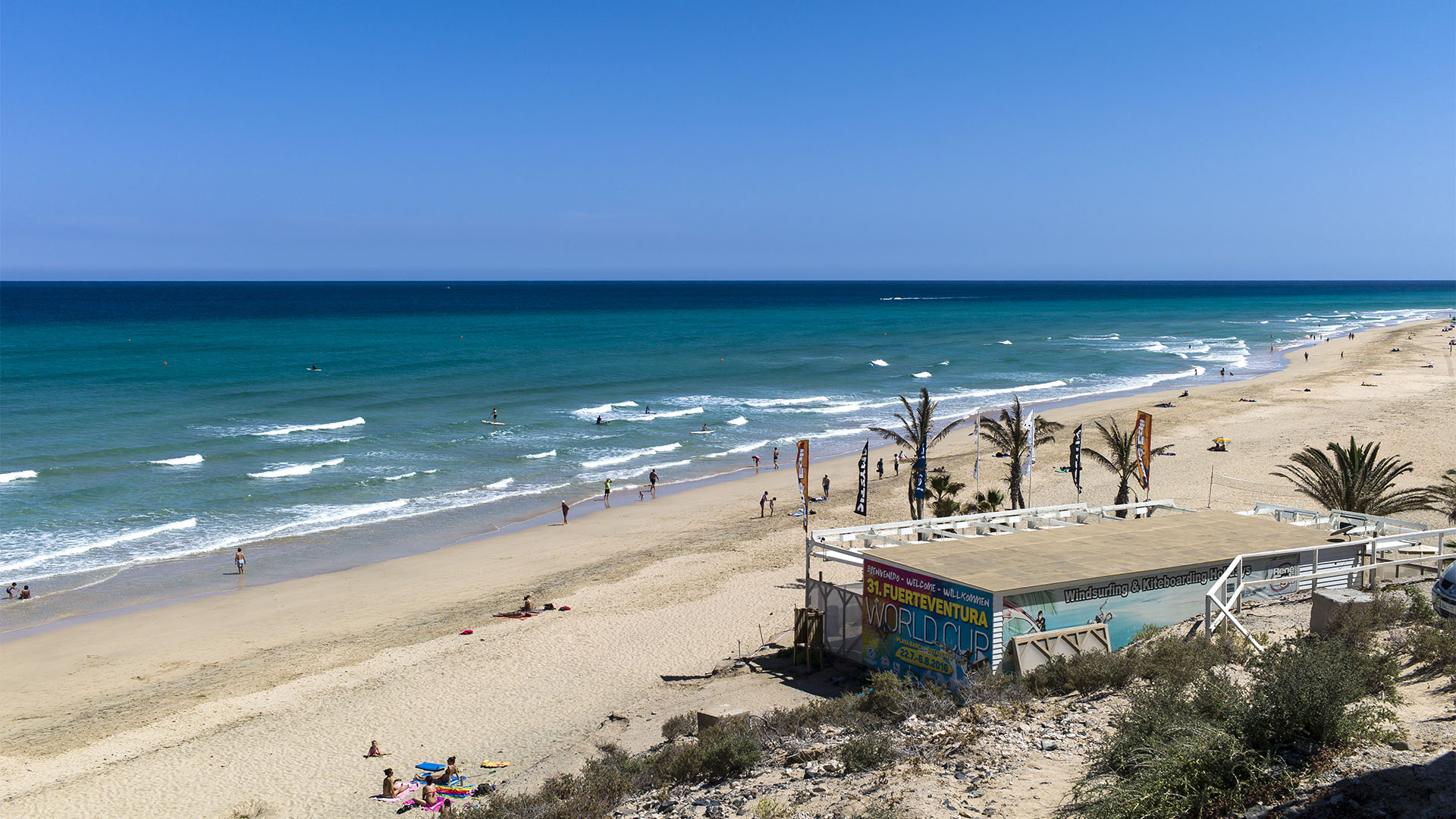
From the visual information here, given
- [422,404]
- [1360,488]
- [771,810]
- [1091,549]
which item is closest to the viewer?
[771,810]

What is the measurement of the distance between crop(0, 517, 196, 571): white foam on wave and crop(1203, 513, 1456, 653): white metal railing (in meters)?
30.8

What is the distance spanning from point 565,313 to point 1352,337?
345 ft

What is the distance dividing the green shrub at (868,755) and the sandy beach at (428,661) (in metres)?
6.05

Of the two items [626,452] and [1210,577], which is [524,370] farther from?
[1210,577]

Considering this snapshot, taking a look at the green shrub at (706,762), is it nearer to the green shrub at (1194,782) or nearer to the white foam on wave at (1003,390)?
the green shrub at (1194,782)

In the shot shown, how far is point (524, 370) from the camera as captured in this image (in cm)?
7619

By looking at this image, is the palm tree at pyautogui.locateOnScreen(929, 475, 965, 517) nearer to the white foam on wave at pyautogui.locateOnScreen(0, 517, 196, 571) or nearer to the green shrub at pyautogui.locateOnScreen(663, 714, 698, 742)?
the green shrub at pyautogui.locateOnScreen(663, 714, 698, 742)

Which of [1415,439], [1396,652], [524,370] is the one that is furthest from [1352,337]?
[1396,652]

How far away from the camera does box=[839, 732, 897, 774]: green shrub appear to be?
34.4 feet

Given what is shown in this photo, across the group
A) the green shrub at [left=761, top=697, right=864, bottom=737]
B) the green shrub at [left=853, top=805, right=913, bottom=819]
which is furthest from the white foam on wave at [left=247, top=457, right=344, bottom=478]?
the green shrub at [left=853, top=805, right=913, bottom=819]

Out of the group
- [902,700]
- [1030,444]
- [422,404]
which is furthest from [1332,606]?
[422,404]

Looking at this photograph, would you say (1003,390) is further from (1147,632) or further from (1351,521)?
(1147,632)

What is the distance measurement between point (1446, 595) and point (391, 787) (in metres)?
14.1

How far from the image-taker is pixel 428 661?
20859 millimetres
